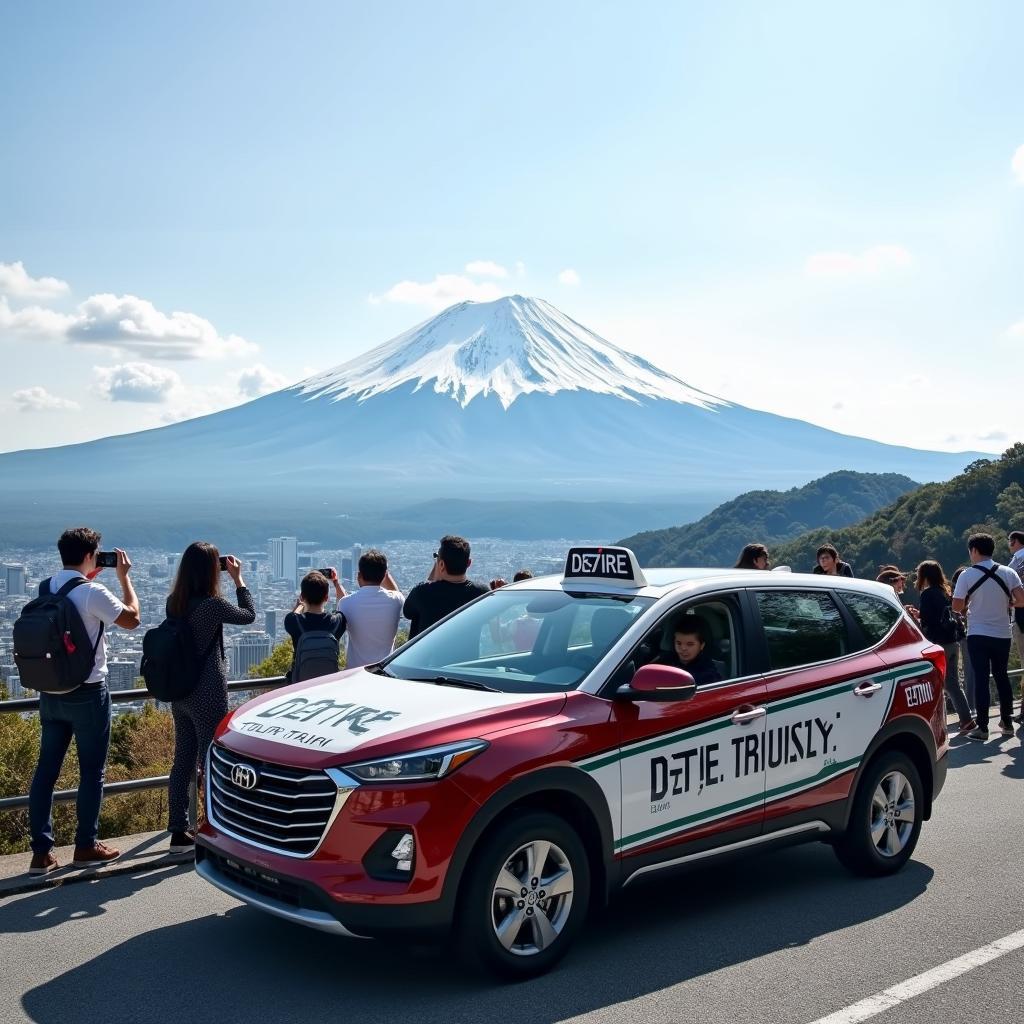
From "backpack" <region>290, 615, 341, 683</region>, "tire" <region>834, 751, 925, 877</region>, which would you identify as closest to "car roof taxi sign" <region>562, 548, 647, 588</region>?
"tire" <region>834, 751, 925, 877</region>

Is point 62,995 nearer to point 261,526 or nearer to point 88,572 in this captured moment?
point 88,572

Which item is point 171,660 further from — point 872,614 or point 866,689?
point 872,614

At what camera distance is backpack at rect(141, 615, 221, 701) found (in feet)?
22.2

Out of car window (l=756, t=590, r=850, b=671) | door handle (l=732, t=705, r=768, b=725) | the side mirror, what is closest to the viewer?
→ the side mirror

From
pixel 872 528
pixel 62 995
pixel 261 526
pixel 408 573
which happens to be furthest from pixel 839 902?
pixel 261 526

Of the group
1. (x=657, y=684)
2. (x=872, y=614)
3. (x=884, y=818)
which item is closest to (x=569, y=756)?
(x=657, y=684)

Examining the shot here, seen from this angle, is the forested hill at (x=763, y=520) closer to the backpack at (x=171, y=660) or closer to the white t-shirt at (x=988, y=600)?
the white t-shirt at (x=988, y=600)

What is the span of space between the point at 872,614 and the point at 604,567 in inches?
65.6

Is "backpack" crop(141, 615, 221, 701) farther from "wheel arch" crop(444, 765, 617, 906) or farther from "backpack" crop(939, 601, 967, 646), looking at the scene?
"backpack" crop(939, 601, 967, 646)

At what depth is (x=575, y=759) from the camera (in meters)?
4.98

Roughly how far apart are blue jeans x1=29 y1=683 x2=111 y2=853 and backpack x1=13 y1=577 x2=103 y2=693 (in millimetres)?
147

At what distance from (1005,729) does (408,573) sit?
4320 cm

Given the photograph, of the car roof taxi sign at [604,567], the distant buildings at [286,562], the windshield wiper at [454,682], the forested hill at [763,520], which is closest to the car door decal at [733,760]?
the windshield wiper at [454,682]

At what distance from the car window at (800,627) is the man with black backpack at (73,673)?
337 cm
